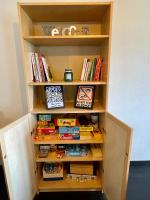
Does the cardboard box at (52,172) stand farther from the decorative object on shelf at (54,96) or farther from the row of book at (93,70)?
the row of book at (93,70)

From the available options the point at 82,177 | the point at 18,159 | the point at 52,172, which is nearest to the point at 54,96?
the point at 18,159

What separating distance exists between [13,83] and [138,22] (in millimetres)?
1542

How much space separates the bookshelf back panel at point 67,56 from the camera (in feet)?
4.92

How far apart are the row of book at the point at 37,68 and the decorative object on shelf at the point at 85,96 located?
38 cm

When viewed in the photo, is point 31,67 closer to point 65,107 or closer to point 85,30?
point 65,107

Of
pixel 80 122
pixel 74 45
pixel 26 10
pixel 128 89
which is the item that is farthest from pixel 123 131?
pixel 26 10

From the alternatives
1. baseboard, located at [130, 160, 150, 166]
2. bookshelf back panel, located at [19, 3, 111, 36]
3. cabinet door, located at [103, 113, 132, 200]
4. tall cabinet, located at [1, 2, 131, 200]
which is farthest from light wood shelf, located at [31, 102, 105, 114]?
baseboard, located at [130, 160, 150, 166]

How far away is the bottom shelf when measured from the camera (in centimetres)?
148

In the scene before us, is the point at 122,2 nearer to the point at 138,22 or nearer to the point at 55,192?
the point at 138,22

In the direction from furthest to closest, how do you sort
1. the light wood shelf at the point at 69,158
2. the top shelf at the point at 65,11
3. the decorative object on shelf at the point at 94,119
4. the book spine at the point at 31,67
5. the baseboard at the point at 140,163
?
the baseboard at the point at 140,163, the decorative object on shelf at the point at 94,119, the light wood shelf at the point at 69,158, the book spine at the point at 31,67, the top shelf at the point at 65,11

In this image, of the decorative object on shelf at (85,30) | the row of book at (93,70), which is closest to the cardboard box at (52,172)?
the row of book at (93,70)

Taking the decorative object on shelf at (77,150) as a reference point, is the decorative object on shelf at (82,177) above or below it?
below

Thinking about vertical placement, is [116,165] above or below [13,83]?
below

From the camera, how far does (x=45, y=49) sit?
1.50m
